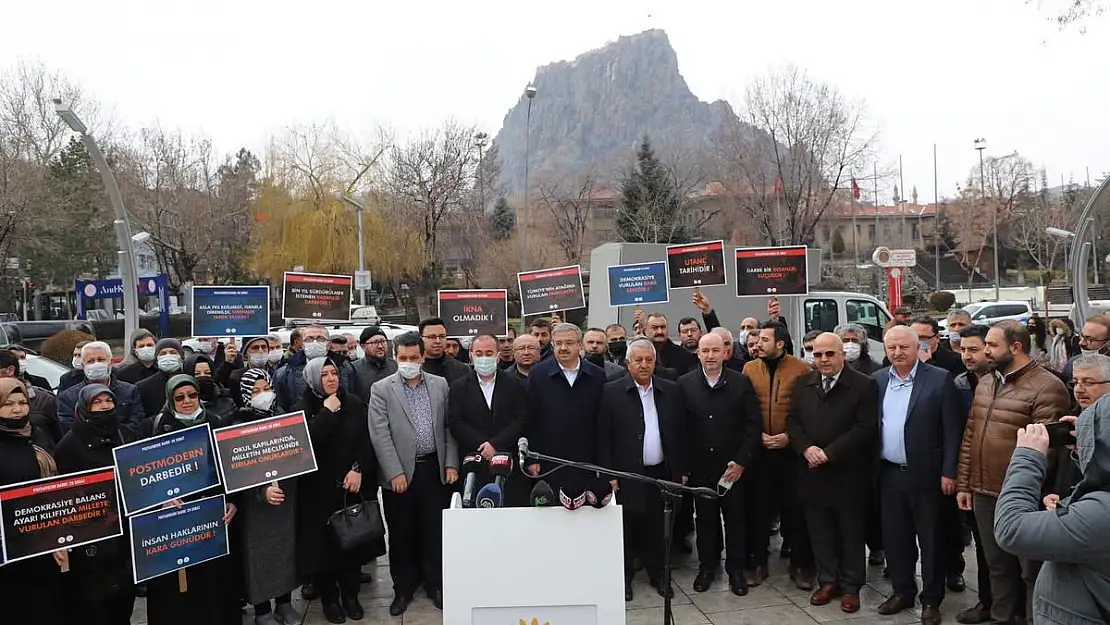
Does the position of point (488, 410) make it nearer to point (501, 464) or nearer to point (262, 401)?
point (262, 401)

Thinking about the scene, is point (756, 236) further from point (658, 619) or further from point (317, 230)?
point (658, 619)

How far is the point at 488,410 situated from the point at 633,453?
1158mm

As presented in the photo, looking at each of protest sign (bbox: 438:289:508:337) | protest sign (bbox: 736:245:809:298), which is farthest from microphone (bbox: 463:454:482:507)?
protest sign (bbox: 736:245:809:298)

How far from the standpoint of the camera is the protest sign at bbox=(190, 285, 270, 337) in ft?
29.8

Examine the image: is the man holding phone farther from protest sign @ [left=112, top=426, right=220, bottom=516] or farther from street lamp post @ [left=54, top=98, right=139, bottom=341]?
street lamp post @ [left=54, top=98, right=139, bottom=341]

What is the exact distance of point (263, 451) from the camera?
5.14 meters

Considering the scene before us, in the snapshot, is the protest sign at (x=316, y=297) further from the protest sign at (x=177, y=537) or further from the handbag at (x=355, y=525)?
the protest sign at (x=177, y=537)

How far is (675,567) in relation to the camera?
6.95 meters

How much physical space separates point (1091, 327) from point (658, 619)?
4.44 m

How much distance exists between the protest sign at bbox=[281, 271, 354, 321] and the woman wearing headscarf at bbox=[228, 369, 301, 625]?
407 cm

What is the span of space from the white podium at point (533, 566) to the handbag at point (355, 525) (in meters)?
2.12

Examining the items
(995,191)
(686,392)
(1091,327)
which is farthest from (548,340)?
(995,191)

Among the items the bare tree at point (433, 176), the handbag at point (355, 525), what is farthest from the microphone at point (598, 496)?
the bare tree at point (433, 176)

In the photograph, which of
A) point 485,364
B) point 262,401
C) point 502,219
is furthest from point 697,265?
point 502,219
